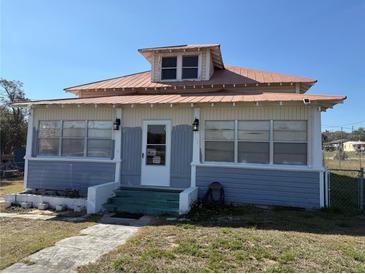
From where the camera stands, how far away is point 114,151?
Answer: 9.75m

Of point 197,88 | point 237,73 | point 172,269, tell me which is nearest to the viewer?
point 172,269

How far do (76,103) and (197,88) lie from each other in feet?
15.7

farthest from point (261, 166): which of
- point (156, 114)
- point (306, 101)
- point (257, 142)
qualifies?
point (156, 114)

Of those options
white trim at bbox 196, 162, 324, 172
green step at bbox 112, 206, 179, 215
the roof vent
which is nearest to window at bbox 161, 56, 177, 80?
white trim at bbox 196, 162, 324, 172

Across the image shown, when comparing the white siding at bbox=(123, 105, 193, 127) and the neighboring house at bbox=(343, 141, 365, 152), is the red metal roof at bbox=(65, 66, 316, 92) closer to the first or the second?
the white siding at bbox=(123, 105, 193, 127)

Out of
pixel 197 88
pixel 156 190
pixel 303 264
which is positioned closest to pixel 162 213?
pixel 156 190

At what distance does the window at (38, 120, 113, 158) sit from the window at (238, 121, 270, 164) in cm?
433

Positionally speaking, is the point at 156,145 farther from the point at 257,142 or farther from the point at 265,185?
the point at 265,185

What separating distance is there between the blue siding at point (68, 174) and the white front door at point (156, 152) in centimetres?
117

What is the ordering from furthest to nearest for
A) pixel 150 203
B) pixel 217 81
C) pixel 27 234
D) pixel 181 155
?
pixel 217 81, pixel 181 155, pixel 150 203, pixel 27 234

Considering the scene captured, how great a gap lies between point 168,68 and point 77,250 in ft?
30.3

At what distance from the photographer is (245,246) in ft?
16.8

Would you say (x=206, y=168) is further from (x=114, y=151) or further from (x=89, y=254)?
(x=89, y=254)

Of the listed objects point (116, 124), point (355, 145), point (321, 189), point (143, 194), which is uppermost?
point (355, 145)
